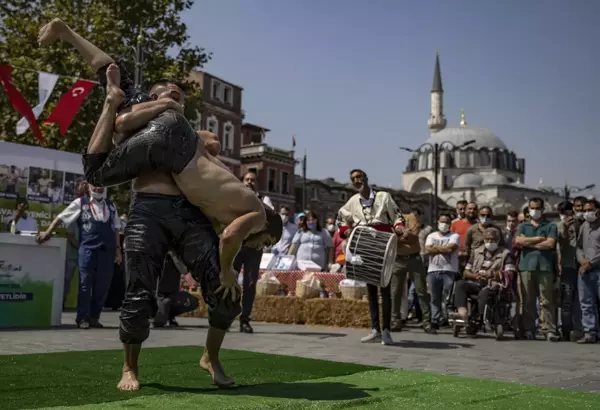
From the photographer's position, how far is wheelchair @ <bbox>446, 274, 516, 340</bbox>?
1103cm

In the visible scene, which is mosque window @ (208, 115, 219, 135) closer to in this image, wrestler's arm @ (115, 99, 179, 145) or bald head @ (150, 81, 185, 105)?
bald head @ (150, 81, 185, 105)

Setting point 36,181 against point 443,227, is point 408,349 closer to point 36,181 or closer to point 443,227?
point 443,227

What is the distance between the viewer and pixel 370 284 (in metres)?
9.34

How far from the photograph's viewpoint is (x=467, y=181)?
4643 inches

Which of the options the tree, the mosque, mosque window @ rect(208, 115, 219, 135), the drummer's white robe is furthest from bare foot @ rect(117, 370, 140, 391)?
the mosque

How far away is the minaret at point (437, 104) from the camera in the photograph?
143m

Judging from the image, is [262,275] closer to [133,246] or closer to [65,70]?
[133,246]

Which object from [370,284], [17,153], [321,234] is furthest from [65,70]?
[370,284]

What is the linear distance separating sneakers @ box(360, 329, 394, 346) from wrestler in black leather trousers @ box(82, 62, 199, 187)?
17.1 ft

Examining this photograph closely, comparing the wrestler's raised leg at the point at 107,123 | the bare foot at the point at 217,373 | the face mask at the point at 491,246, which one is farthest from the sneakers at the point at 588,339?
the wrestler's raised leg at the point at 107,123

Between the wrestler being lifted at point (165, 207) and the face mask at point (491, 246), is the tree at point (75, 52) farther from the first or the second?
the wrestler being lifted at point (165, 207)

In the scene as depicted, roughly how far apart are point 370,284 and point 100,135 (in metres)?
5.28

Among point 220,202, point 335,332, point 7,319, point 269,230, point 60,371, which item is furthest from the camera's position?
point 335,332

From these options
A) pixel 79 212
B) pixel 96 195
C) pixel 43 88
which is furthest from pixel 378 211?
pixel 43 88
